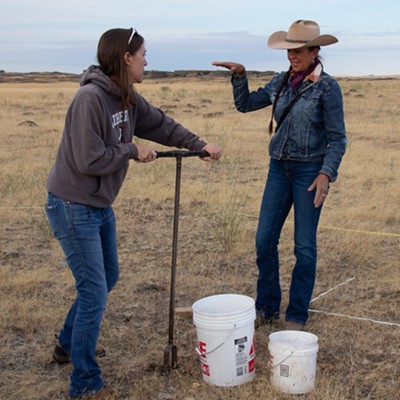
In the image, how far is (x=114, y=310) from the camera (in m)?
4.78

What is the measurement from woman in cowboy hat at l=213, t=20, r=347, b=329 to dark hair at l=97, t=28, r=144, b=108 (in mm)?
1191

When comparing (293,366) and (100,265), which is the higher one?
(100,265)

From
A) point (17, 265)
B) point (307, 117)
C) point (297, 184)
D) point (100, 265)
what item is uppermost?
point (307, 117)

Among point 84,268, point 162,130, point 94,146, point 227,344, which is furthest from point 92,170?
point 227,344

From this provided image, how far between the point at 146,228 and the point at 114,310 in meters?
2.27

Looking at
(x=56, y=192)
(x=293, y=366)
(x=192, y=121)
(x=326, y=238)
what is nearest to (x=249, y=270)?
(x=326, y=238)

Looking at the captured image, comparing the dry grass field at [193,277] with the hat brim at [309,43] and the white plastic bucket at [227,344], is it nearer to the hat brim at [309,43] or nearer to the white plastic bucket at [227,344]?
the white plastic bucket at [227,344]

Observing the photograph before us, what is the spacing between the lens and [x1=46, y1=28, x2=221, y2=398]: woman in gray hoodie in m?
3.01

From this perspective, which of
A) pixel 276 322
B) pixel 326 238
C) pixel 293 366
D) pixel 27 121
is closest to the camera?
pixel 293 366

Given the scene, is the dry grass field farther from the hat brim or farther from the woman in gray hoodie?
the hat brim

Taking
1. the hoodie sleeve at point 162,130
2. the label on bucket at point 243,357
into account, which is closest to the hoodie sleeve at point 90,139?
the hoodie sleeve at point 162,130

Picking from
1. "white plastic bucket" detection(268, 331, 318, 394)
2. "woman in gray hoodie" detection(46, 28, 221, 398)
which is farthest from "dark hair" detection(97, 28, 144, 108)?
"white plastic bucket" detection(268, 331, 318, 394)

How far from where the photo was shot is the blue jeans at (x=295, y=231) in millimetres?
4085

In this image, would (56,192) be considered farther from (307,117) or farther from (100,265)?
(307,117)
